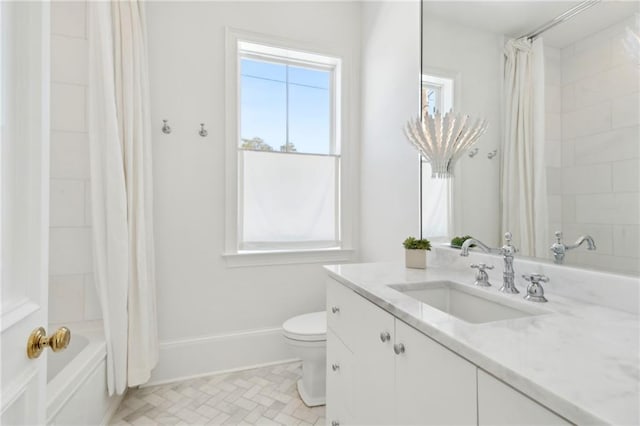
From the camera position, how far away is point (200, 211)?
2.19 meters

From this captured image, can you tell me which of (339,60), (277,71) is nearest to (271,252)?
(277,71)

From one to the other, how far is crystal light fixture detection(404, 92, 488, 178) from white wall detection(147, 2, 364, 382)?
1.36 metres

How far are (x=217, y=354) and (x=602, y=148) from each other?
7.73 feet

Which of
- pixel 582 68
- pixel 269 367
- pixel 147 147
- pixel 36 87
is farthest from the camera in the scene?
pixel 269 367

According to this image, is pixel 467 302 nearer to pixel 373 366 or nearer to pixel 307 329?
pixel 373 366

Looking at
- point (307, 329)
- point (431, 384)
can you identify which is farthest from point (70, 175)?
point (431, 384)

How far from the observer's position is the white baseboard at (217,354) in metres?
2.09

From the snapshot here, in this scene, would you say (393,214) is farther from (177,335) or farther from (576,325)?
(177,335)

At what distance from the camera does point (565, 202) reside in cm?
107

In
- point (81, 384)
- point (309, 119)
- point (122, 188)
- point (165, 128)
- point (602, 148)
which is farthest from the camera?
point (309, 119)

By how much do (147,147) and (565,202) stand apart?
2.12 metres

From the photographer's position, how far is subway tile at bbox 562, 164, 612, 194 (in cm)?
97

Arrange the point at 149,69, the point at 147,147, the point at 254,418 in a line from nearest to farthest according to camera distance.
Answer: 1. the point at 254,418
2. the point at 147,147
3. the point at 149,69

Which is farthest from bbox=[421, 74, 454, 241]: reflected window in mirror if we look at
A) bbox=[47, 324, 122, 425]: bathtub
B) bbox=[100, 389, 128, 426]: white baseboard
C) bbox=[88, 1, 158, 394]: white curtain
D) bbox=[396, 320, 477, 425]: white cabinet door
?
bbox=[100, 389, 128, 426]: white baseboard
